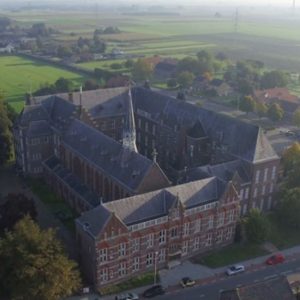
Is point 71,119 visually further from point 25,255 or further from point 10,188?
point 25,255

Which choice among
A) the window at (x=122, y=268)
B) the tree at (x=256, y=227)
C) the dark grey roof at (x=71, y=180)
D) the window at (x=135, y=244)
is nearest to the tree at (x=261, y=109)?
the dark grey roof at (x=71, y=180)

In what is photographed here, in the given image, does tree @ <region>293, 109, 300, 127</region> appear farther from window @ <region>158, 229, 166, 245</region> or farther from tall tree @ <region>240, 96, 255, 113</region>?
window @ <region>158, 229, 166, 245</region>

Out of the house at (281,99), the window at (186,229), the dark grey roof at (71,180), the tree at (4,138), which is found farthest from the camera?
the house at (281,99)

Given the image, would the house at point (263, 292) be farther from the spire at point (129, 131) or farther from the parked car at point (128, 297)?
the spire at point (129, 131)

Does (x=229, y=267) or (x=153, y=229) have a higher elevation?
(x=153, y=229)

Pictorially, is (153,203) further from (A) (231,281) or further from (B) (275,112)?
(B) (275,112)

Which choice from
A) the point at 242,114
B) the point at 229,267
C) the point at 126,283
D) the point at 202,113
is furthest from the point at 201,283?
the point at 242,114
